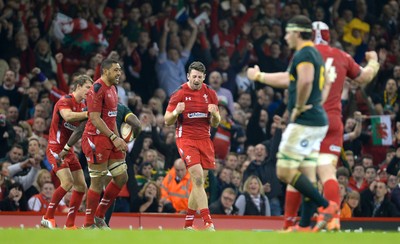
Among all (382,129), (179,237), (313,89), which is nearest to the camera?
(179,237)

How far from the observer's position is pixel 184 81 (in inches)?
1060

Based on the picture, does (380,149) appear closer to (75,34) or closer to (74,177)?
(75,34)

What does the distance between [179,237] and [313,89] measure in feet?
8.18

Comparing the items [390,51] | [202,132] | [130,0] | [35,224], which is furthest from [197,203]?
[390,51]

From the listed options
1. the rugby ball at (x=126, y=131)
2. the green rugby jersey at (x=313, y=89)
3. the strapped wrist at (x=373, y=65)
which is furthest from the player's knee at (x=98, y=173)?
the green rugby jersey at (x=313, y=89)

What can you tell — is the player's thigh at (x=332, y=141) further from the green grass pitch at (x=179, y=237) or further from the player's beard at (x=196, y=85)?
the player's beard at (x=196, y=85)

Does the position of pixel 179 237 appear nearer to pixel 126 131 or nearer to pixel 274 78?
pixel 274 78

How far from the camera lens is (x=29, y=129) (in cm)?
2331

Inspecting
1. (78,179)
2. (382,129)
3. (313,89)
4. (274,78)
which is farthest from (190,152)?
(382,129)

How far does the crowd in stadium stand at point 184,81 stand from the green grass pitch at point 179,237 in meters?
7.78

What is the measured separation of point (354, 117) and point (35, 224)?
8063 mm

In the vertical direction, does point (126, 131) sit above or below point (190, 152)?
above

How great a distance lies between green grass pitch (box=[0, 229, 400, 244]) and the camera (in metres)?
12.8

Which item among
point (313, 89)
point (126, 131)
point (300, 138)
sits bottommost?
point (126, 131)
